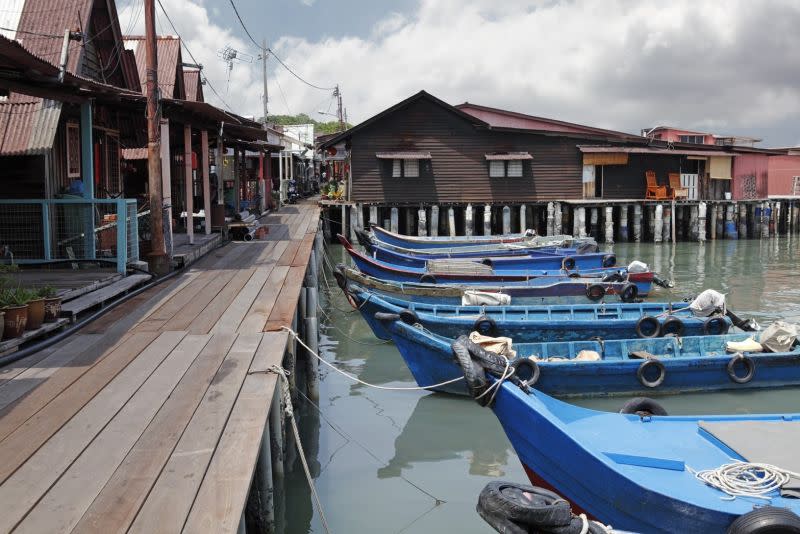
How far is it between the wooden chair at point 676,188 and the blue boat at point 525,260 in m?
14.3

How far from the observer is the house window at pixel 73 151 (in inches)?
515

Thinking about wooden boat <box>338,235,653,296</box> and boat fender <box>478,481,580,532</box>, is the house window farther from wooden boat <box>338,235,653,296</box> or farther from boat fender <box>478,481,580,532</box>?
boat fender <box>478,481,580,532</box>

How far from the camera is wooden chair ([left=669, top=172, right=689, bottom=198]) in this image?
30.7m

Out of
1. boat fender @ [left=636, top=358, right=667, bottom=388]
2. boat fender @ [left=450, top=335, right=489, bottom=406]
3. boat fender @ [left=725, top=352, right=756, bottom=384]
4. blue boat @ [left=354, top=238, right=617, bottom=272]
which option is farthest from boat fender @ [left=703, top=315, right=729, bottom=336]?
blue boat @ [left=354, top=238, right=617, bottom=272]

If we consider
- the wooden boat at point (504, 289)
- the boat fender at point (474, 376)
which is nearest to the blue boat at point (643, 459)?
the boat fender at point (474, 376)

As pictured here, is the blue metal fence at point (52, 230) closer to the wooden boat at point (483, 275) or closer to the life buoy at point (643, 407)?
the wooden boat at point (483, 275)

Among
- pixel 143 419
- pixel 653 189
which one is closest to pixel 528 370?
pixel 143 419

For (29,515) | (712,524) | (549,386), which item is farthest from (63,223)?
(712,524)

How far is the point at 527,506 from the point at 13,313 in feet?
16.2

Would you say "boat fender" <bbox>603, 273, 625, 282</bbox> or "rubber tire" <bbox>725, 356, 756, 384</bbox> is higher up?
"boat fender" <bbox>603, 273, 625, 282</bbox>

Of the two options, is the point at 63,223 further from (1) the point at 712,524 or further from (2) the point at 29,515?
(1) the point at 712,524

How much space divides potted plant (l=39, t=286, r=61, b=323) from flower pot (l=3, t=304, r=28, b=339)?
0.56 m

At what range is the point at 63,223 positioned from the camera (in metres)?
10.9

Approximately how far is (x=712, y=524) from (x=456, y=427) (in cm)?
409
